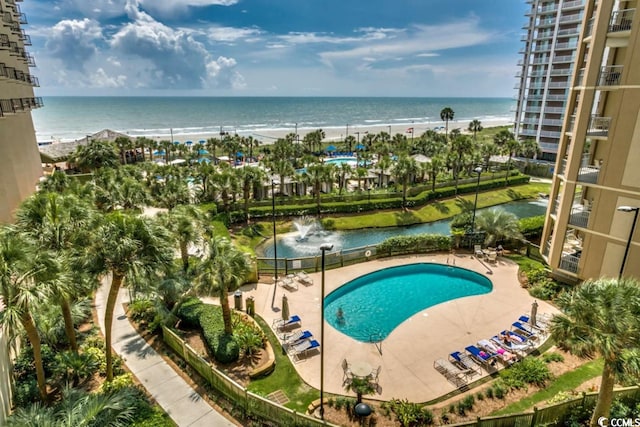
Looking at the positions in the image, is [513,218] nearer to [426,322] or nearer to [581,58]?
[581,58]

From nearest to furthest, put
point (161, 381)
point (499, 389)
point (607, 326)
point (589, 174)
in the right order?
point (607, 326) → point (499, 389) → point (161, 381) → point (589, 174)

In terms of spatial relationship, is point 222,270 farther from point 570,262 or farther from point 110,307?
point 570,262

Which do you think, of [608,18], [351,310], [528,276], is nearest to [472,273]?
[528,276]

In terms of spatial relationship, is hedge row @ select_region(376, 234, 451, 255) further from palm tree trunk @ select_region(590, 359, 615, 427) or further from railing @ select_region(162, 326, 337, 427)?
palm tree trunk @ select_region(590, 359, 615, 427)

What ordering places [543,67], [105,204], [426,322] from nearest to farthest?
[426,322] → [105,204] → [543,67]

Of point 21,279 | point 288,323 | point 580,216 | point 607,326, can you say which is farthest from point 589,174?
point 21,279

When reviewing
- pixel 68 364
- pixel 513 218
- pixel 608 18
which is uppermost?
pixel 608 18

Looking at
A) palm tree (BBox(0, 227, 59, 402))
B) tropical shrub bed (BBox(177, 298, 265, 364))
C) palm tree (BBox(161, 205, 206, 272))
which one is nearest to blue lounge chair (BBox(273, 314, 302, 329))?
tropical shrub bed (BBox(177, 298, 265, 364))

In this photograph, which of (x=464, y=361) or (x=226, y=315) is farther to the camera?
(x=226, y=315)
